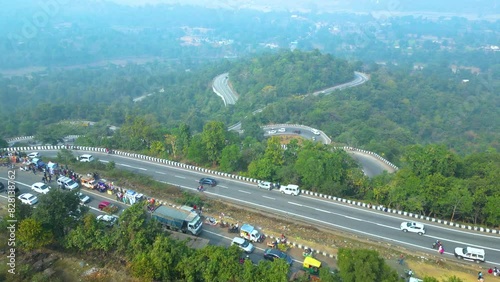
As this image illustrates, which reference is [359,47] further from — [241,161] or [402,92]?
[241,161]

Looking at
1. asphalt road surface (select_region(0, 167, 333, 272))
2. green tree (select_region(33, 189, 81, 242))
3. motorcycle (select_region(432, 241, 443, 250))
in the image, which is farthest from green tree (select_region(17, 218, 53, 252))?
motorcycle (select_region(432, 241, 443, 250))

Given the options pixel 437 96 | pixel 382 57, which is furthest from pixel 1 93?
pixel 382 57

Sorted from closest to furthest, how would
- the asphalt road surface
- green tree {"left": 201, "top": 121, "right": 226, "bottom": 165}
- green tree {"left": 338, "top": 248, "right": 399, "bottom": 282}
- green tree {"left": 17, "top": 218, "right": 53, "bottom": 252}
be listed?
green tree {"left": 338, "top": 248, "right": 399, "bottom": 282} < green tree {"left": 17, "top": 218, "right": 53, "bottom": 252} < the asphalt road surface < green tree {"left": 201, "top": 121, "right": 226, "bottom": 165}

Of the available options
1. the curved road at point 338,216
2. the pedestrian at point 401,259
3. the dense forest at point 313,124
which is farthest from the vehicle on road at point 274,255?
the dense forest at point 313,124

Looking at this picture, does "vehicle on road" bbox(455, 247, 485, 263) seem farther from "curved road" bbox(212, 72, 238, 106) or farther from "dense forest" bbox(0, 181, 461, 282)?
"curved road" bbox(212, 72, 238, 106)

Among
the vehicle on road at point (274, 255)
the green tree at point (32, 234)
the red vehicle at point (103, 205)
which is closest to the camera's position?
the green tree at point (32, 234)

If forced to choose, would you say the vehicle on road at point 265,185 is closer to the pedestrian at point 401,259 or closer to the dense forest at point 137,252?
the dense forest at point 137,252

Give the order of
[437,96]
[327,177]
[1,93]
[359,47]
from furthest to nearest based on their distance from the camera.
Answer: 1. [359,47]
2. [1,93]
3. [437,96]
4. [327,177]
